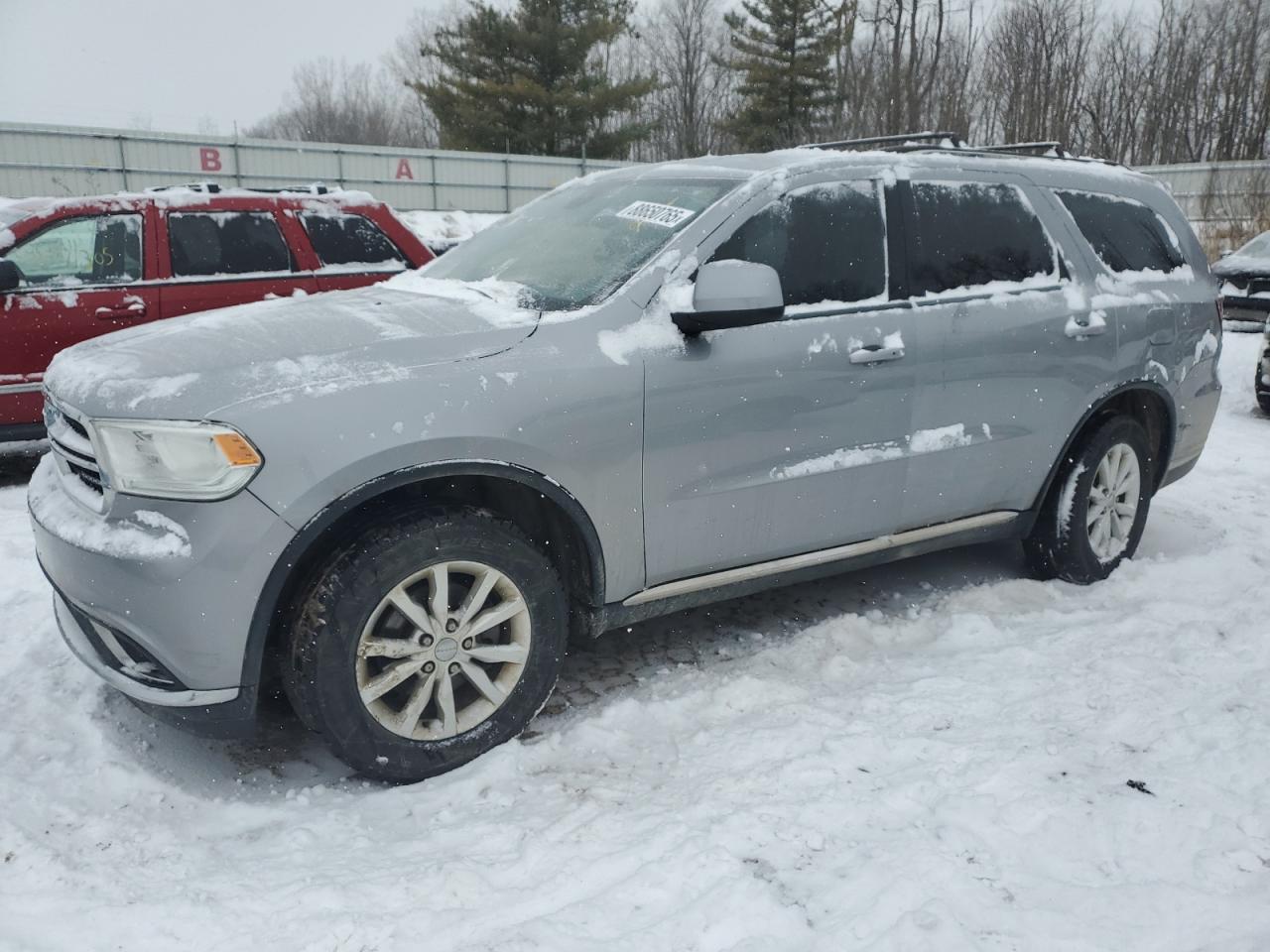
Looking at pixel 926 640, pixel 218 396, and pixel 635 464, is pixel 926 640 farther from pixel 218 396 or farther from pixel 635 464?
pixel 218 396

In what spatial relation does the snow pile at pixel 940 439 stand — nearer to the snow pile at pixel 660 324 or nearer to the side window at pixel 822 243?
the side window at pixel 822 243

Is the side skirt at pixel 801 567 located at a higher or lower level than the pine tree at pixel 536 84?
lower

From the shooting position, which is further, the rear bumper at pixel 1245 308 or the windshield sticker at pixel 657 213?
the rear bumper at pixel 1245 308

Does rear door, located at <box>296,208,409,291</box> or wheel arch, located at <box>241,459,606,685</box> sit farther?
rear door, located at <box>296,208,409,291</box>

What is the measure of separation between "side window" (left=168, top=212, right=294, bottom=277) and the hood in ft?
11.8

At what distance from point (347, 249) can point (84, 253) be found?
1.63m

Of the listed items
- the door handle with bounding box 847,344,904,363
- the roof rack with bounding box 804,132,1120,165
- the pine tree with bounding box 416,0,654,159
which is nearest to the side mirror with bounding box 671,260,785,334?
the door handle with bounding box 847,344,904,363

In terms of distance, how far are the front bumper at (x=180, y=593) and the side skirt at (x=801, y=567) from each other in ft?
3.57

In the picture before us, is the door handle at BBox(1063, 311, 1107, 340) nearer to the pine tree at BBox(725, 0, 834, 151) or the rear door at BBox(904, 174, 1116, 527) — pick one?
the rear door at BBox(904, 174, 1116, 527)

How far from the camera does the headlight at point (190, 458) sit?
2430 mm

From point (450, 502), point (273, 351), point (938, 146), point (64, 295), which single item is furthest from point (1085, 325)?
point (64, 295)

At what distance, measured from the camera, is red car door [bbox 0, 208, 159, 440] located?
600 centimetres

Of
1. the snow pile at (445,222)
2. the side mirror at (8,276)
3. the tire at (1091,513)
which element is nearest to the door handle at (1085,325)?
the tire at (1091,513)

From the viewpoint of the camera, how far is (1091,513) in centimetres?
438
